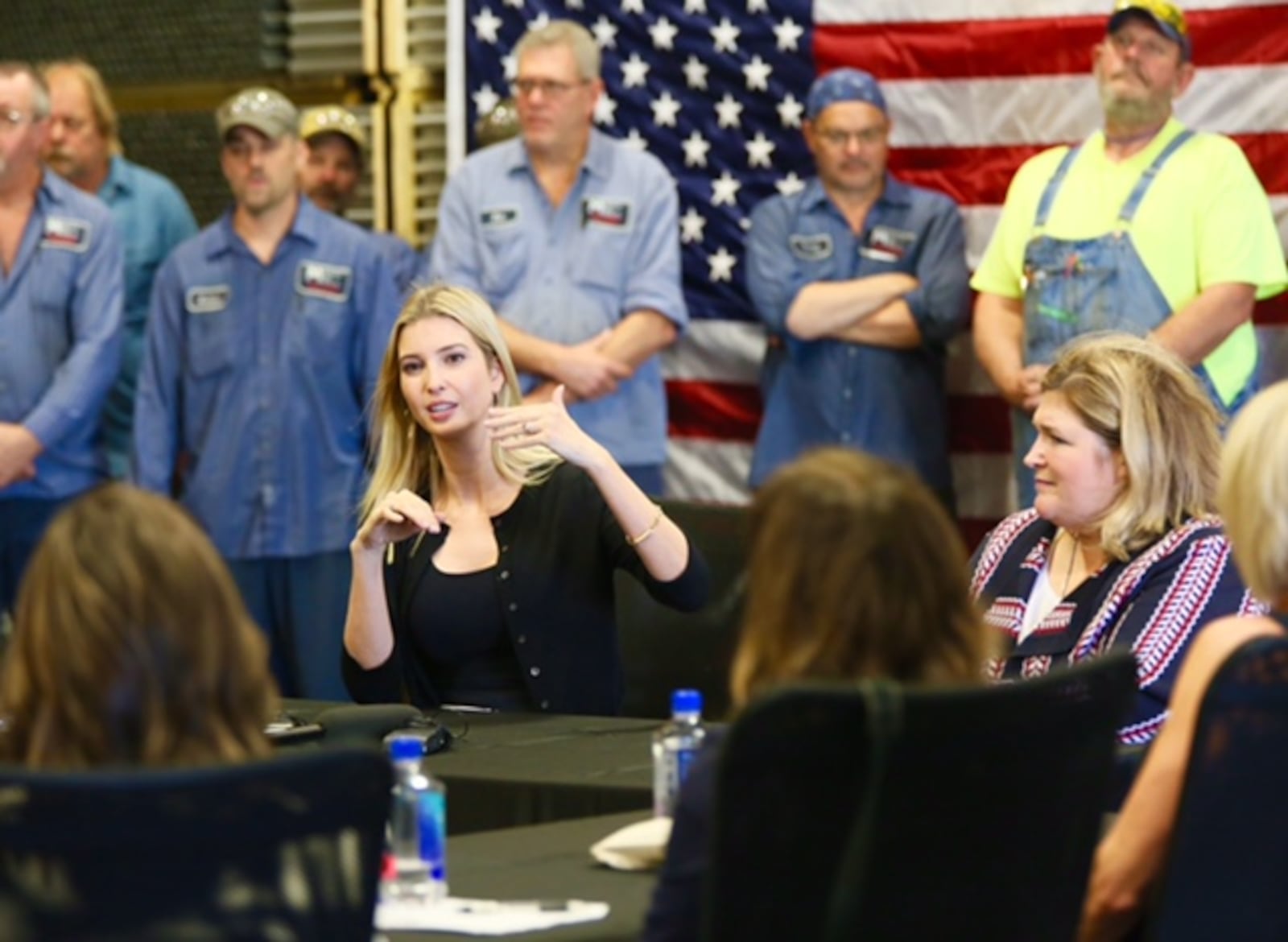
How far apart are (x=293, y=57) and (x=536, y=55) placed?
5.81 ft

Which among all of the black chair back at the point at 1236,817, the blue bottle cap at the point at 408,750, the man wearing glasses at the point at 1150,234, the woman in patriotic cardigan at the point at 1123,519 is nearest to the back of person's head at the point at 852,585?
the black chair back at the point at 1236,817

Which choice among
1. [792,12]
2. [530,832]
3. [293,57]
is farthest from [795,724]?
[293,57]

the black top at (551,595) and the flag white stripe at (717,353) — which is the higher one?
the flag white stripe at (717,353)

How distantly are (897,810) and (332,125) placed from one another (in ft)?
19.6

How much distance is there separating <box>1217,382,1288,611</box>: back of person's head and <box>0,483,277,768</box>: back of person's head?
1.22 m

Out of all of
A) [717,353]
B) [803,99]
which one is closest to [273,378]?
[717,353]

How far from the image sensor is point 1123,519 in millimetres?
4469

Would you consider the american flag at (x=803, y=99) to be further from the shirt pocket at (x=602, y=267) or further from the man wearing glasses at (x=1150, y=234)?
the shirt pocket at (x=602, y=267)

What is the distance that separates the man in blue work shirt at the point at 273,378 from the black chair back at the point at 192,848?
4862mm

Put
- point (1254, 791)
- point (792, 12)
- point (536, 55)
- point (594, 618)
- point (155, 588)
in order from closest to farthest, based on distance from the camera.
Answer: point (155, 588) < point (1254, 791) < point (594, 618) < point (536, 55) < point (792, 12)

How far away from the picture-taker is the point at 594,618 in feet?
16.3

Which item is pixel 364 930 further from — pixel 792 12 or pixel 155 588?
pixel 792 12

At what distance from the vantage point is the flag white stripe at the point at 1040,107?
6.96 metres

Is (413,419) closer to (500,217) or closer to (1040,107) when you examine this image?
(500,217)
